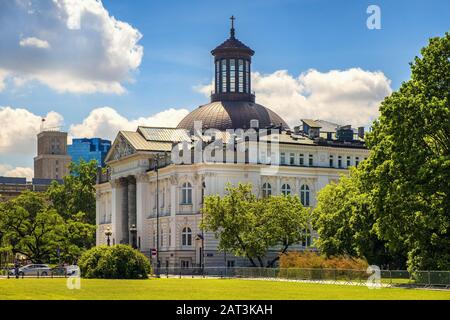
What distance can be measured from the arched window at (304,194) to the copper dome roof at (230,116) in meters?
14.5

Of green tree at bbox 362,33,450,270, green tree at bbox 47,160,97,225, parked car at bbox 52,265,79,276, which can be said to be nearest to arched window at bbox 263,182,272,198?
parked car at bbox 52,265,79,276

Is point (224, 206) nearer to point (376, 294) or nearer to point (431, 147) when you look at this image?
point (431, 147)

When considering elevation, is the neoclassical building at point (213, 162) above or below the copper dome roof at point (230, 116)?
below

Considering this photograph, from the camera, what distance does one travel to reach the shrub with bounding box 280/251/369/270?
8562cm

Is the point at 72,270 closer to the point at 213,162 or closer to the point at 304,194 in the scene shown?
the point at 213,162

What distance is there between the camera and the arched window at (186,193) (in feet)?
422

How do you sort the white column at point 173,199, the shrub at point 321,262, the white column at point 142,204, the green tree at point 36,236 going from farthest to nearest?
the white column at point 142,204 < the white column at point 173,199 < the green tree at point 36,236 < the shrub at point 321,262

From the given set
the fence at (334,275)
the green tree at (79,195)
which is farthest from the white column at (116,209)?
the fence at (334,275)

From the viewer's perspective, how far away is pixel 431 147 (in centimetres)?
6862

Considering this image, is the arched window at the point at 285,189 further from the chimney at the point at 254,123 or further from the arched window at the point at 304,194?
the chimney at the point at 254,123

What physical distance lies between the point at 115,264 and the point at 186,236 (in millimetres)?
39260

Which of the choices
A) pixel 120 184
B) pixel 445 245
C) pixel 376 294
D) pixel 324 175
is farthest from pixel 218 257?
pixel 376 294

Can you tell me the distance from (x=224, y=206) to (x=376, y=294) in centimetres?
5184

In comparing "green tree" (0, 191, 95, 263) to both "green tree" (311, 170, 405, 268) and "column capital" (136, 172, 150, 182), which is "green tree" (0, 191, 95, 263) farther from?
"green tree" (311, 170, 405, 268)
